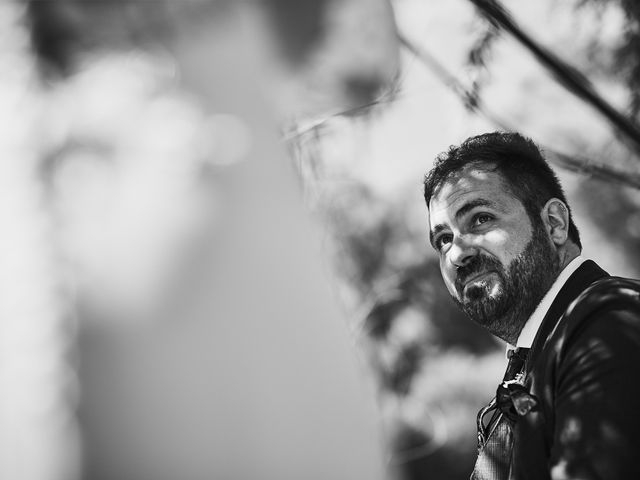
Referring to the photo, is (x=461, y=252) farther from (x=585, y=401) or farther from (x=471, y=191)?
(x=585, y=401)

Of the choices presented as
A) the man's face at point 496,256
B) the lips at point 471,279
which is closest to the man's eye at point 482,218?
the man's face at point 496,256

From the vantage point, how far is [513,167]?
5.73 ft

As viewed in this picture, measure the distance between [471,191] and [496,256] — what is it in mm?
190

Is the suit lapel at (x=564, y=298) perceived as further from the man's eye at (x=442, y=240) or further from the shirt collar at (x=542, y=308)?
the man's eye at (x=442, y=240)

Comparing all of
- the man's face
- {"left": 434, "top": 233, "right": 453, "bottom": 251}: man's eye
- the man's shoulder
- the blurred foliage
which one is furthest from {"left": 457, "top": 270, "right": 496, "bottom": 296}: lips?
the blurred foliage

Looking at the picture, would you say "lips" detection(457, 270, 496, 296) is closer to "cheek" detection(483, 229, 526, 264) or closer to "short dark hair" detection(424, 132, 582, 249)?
"cheek" detection(483, 229, 526, 264)

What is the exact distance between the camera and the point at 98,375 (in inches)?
90.0

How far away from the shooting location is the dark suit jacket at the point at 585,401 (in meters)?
1.16

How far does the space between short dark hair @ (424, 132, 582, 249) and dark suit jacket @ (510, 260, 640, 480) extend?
39cm

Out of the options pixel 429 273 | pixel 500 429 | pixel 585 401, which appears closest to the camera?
pixel 585 401

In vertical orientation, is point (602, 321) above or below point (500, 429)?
above

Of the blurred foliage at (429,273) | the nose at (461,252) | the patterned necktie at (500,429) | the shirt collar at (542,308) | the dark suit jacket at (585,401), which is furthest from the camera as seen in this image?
the blurred foliage at (429,273)

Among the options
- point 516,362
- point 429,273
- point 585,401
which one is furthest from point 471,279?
point 429,273

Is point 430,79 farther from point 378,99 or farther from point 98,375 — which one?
point 98,375
